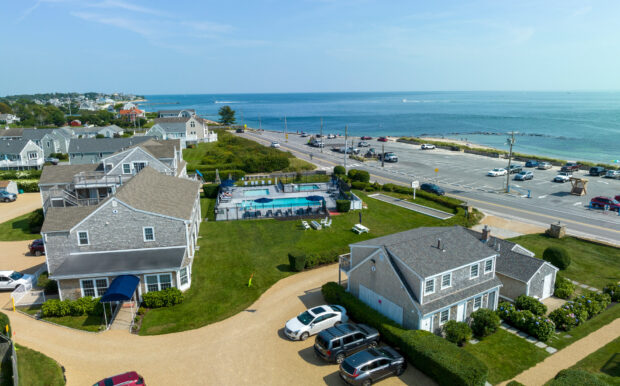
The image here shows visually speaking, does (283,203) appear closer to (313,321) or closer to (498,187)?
(313,321)

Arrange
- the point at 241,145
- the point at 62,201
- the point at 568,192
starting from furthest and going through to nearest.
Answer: the point at 241,145 < the point at 568,192 < the point at 62,201

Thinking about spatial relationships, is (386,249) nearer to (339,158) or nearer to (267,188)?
(267,188)

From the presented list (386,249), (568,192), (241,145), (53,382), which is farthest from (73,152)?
(568,192)

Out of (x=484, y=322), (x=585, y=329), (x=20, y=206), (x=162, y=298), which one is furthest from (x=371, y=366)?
(x=20, y=206)

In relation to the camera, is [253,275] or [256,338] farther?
[253,275]

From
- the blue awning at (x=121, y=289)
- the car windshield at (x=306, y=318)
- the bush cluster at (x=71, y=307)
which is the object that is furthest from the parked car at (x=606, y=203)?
the bush cluster at (x=71, y=307)

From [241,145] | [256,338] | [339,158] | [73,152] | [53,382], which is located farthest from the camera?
[241,145]
